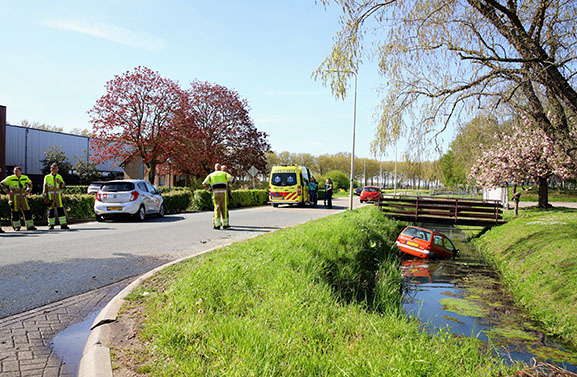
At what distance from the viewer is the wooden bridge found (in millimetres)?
21688

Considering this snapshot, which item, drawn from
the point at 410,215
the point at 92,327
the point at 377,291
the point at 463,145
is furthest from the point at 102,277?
the point at 410,215

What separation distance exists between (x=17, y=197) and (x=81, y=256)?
5.77m

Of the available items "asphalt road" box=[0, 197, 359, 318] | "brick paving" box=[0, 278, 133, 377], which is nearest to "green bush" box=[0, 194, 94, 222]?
"asphalt road" box=[0, 197, 359, 318]

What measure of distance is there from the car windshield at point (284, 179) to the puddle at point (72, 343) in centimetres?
2260

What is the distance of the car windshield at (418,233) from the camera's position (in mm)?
16516

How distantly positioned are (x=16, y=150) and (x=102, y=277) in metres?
41.0

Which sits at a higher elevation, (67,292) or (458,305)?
(67,292)

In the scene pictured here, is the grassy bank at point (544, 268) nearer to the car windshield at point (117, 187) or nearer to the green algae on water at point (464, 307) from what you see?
the green algae on water at point (464, 307)

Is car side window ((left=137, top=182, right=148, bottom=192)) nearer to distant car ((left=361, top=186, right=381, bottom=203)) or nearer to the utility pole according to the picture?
the utility pole

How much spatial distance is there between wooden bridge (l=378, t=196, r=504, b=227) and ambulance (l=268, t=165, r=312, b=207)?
5.49 meters

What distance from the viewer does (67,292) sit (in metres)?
5.52

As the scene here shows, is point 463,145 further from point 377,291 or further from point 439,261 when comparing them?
point 439,261

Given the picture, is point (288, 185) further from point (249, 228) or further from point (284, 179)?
point (249, 228)

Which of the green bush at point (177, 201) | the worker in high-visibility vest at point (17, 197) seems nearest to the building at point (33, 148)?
the green bush at point (177, 201)
